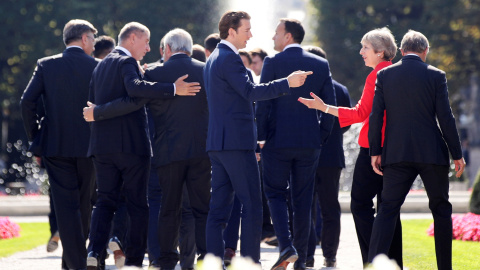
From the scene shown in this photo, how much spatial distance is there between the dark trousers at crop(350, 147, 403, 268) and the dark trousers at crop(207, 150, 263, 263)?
846 millimetres

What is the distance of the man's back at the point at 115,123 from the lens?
8.07 meters

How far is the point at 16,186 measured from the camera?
26719mm

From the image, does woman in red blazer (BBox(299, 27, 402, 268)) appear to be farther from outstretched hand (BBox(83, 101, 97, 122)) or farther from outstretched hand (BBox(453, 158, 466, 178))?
outstretched hand (BBox(83, 101, 97, 122))

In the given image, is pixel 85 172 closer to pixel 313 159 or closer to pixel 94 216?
pixel 94 216

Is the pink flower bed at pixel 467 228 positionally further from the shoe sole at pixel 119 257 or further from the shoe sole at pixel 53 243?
the shoe sole at pixel 119 257

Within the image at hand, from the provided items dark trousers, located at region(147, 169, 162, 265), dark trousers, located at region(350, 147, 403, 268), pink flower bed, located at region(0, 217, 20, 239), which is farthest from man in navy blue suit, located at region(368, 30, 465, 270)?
pink flower bed, located at region(0, 217, 20, 239)

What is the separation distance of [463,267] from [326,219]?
1.53m

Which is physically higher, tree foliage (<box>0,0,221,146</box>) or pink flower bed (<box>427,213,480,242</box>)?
tree foliage (<box>0,0,221,146</box>)

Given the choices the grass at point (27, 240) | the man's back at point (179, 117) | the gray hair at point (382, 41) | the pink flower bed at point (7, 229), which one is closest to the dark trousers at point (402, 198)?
the gray hair at point (382, 41)

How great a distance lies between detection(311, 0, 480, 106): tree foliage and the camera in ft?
133

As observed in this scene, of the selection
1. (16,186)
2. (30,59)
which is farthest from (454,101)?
(16,186)

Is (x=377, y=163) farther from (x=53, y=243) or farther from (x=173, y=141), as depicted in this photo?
(x=53, y=243)

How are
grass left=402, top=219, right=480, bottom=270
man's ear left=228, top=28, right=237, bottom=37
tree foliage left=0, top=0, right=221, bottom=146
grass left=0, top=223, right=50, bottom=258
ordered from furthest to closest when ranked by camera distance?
tree foliage left=0, top=0, right=221, bottom=146 → grass left=0, top=223, right=50, bottom=258 → grass left=402, top=219, right=480, bottom=270 → man's ear left=228, top=28, right=237, bottom=37

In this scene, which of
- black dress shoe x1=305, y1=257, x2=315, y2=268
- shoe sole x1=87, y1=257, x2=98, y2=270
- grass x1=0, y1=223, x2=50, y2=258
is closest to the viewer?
shoe sole x1=87, y1=257, x2=98, y2=270
